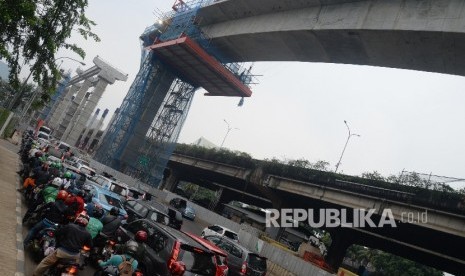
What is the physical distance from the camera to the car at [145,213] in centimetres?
1328

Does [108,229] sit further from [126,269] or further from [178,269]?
[126,269]

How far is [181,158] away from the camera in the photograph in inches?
2180

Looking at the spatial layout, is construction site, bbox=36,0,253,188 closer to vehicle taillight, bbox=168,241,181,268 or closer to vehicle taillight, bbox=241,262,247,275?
vehicle taillight, bbox=241,262,247,275

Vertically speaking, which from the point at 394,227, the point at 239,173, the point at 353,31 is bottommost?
the point at 239,173

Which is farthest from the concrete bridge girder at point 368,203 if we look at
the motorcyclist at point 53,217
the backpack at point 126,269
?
the motorcyclist at point 53,217

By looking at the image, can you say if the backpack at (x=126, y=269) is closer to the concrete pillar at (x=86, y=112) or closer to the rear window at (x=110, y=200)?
the rear window at (x=110, y=200)

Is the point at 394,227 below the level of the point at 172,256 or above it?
above

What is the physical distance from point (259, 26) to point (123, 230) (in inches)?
850

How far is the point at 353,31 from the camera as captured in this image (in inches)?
837

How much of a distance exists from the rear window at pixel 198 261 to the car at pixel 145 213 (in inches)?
194

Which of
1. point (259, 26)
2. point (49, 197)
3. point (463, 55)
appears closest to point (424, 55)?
point (463, 55)
